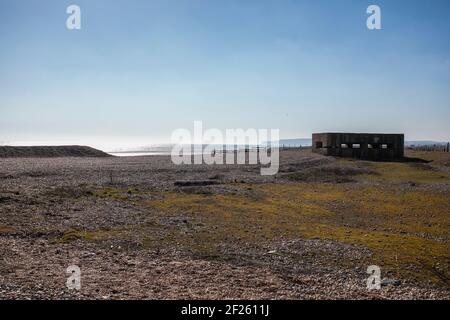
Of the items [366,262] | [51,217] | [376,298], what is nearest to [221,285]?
[376,298]

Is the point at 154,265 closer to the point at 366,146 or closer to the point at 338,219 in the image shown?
the point at 338,219

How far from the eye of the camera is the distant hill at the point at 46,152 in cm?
7681

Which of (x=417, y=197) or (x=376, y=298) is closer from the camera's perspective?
(x=376, y=298)

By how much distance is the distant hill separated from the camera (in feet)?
252

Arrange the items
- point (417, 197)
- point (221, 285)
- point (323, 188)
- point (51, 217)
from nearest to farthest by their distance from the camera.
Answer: point (221, 285) → point (51, 217) → point (417, 197) → point (323, 188)

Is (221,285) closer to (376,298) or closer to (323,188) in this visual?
(376,298)

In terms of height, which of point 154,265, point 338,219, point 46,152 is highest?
point 46,152

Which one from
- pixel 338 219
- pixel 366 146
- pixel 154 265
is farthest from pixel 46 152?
pixel 154 265

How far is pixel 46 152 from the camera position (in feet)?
270

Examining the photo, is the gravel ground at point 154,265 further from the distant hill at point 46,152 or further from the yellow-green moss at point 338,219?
the distant hill at point 46,152

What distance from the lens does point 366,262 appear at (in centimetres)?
1557

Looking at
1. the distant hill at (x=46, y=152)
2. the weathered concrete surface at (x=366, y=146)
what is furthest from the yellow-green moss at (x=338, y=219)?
the distant hill at (x=46, y=152)

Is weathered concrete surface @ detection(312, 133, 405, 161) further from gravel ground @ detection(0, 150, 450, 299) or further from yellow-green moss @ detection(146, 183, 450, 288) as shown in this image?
gravel ground @ detection(0, 150, 450, 299)

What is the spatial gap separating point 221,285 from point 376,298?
4.42 metres
